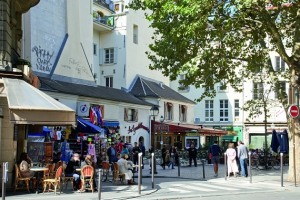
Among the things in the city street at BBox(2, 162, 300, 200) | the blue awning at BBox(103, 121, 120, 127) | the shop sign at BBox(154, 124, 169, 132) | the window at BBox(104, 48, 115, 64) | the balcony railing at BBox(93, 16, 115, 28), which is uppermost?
the balcony railing at BBox(93, 16, 115, 28)

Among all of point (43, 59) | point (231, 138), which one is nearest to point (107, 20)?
point (43, 59)

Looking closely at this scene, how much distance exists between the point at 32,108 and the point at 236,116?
4735cm

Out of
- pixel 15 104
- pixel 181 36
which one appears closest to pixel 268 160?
pixel 181 36

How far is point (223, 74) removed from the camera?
20.4 m

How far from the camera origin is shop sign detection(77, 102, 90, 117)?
32.2 m

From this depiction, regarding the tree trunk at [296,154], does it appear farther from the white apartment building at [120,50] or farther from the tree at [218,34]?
the white apartment building at [120,50]

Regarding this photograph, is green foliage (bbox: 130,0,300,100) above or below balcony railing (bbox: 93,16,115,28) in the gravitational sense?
below

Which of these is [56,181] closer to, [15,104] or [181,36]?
[15,104]

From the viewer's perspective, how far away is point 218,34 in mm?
17344

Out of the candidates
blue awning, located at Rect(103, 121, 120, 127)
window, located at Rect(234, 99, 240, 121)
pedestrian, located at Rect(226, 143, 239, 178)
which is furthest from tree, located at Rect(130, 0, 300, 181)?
window, located at Rect(234, 99, 240, 121)

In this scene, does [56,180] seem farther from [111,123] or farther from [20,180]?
[111,123]

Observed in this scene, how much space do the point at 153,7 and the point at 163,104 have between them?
28308 millimetres

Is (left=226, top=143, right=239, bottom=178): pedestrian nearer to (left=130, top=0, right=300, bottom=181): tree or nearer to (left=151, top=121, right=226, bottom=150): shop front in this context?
(left=130, top=0, right=300, bottom=181): tree

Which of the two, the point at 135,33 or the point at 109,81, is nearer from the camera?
the point at 109,81
